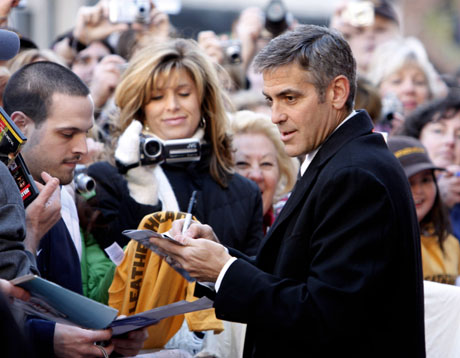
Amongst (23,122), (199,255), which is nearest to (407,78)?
(23,122)

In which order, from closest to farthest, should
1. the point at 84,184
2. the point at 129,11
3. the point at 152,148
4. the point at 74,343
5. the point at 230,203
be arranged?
the point at 74,343 → the point at 84,184 → the point at 152,148 → the point at 230,203 → the point at 129,11

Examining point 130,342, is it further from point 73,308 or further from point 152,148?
point 152,148

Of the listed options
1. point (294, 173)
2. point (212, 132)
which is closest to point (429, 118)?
point (294, 173)

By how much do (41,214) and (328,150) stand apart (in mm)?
1183

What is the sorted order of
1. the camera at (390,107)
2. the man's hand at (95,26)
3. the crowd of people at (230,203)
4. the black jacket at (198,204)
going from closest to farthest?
the crowd of people at (230,203)
the black jacket at (198,204)
the man's hand at (95,26)
the camera at (390,107)

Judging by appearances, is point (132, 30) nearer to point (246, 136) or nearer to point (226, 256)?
point (246, 136)

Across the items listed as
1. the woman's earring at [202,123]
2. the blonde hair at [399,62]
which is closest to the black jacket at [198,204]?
the woman's earring at [202,123]

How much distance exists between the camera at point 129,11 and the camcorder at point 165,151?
94.2 inches

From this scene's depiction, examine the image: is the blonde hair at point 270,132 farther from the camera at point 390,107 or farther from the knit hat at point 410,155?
the camera at point 390,107

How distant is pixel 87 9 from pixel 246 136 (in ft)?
6.97

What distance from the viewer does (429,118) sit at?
600 cm

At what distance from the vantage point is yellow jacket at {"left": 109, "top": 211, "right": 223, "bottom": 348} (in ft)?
11.6

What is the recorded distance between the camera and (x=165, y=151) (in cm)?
404

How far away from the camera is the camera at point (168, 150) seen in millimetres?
4004
